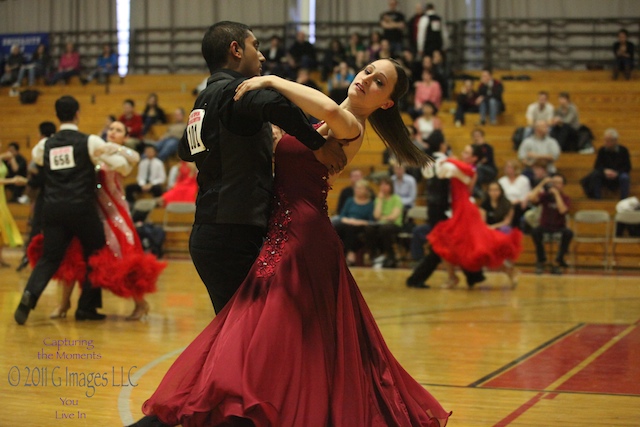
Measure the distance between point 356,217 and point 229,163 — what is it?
892cm

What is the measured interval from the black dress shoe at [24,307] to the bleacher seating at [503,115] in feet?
22.0

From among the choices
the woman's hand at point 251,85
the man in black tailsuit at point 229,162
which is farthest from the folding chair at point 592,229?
the woman's hand at point 251,85

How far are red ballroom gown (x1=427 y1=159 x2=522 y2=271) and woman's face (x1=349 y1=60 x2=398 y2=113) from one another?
243 inches

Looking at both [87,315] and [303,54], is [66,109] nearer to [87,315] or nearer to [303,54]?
[87,315]

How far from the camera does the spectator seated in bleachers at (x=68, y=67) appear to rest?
19.1 m

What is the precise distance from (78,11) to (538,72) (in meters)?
10.2

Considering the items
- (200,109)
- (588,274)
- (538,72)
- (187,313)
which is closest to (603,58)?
(538,72)

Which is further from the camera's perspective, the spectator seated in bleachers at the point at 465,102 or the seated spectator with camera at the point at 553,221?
the spectator seated in bleachers at the point at 465,102

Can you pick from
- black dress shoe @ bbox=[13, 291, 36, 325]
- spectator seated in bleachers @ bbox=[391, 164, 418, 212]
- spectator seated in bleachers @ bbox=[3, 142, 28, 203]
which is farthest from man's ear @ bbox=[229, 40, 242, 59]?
spectator seated in bleachers @ bbox=[3, 142, 28, 203]

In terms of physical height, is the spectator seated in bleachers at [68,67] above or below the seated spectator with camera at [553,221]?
→ above

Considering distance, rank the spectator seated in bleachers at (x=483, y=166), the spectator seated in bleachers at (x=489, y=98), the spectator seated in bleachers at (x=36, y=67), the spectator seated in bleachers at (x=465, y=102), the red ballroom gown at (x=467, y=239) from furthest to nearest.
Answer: the spectator seated in bleachers at (x=36, y=67), the spectator seated in bleachers at (x=465, y=102), the spectator seated in bleachers at (x=489, y=98), the spectator seated in bleachers at (x=483, y=166), the red ballroom gown at (x=467, y=239)

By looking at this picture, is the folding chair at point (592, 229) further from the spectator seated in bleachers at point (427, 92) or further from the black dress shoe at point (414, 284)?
the spectator seated in bleachers at point (427, 92)

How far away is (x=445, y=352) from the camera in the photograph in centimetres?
616

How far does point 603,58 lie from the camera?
17156mm
